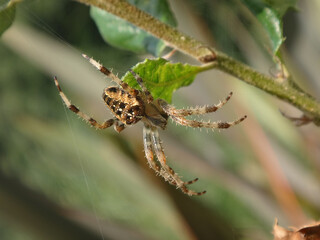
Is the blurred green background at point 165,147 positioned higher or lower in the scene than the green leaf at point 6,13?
lower

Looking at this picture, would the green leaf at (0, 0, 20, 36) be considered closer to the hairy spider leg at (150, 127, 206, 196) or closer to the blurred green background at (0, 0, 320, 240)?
the blurred green background at (0, 0, 320, 240)

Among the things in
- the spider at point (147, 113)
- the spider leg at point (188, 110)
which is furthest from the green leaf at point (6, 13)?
the spider leg at point (188, 110)

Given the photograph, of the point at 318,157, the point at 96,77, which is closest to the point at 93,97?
the point at 96,77

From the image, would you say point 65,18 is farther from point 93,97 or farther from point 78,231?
point 78,231

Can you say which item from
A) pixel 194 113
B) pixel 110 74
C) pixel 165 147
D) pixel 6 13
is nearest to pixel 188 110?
pixel 194 113

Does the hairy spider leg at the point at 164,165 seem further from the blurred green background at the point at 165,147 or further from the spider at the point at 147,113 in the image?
the blurred green background at the point at 165,147
